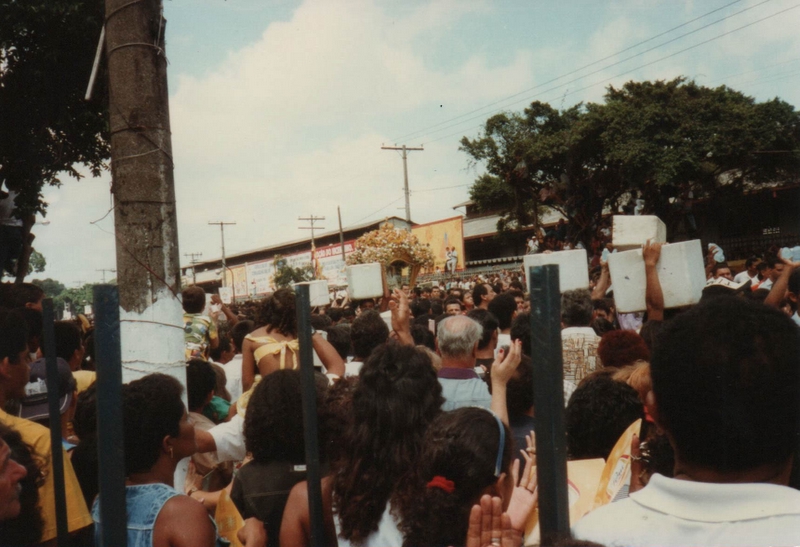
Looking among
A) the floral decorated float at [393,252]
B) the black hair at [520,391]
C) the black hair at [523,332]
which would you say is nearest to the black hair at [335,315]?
the black hair at [523,332]

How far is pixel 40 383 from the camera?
3.24 m

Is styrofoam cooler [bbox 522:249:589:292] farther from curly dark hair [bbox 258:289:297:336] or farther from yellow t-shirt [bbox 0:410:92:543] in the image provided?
yellow t-shirt [bbox 0:410:92:543]

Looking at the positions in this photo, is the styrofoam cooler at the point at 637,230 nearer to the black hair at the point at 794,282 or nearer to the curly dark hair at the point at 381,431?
the black hair at the point at 794,282

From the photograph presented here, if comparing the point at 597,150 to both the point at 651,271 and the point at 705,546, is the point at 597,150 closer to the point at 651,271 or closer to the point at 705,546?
the point at 651,271

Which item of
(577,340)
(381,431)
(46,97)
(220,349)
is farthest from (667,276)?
(46,97)

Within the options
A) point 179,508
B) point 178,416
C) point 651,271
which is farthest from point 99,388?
point 651,271

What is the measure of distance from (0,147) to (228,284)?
55805 millimetres

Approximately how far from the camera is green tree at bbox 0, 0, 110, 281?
6164 mm

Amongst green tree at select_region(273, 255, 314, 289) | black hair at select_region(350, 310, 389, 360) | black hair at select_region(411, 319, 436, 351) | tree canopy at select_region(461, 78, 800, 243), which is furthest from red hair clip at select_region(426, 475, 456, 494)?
green tree at select_region(273, 255, 314, 289)

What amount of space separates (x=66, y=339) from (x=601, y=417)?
267cm

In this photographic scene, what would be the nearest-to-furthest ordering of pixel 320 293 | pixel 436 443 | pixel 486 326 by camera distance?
pixel 436 443
pixel 486 326
pixel 320 293

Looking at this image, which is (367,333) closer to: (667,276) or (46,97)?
(667,276)

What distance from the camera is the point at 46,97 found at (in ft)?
21.6

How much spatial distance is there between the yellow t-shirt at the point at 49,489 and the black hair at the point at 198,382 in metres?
1.33
